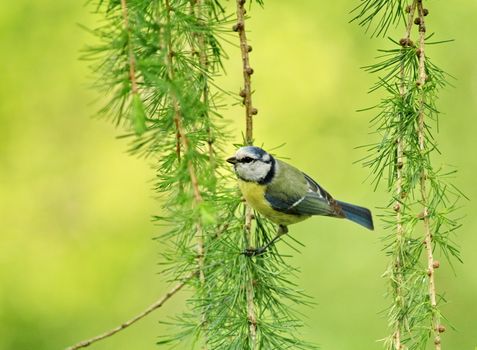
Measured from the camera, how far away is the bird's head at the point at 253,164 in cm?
192

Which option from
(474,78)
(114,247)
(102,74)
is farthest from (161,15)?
(114,247)

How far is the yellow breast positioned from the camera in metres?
1.87

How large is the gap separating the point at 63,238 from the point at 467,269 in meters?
2.26

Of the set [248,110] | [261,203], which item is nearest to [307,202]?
[261,203]

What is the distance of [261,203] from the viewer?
209 centimetres

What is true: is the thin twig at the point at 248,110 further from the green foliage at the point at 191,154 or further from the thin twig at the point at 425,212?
the thin twig at the point at 425,212

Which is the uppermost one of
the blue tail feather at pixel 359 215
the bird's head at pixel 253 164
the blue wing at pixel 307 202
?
the blue tail feather at pixel 359 215

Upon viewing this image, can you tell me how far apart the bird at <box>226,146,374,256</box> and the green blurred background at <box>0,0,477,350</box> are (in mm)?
1511

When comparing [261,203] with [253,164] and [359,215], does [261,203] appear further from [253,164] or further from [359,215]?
[359,215]

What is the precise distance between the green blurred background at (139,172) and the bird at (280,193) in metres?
1.51

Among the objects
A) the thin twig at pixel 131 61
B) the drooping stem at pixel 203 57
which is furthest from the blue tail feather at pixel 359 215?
the thin twig at pixel 131 61

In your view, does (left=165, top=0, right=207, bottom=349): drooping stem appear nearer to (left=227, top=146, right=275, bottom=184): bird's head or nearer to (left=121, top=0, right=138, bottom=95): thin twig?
(left=121, top=0, right=138, bottom=95): thin twig

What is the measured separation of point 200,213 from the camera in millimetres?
1180

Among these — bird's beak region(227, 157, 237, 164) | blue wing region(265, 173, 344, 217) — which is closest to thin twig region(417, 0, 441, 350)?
bird's beak region(227, 157, 237, 164)
